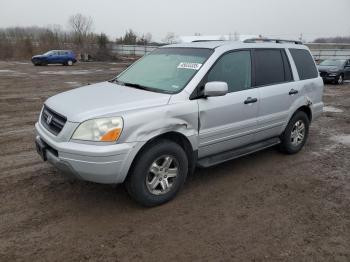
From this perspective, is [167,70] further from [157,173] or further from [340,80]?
[340,80]

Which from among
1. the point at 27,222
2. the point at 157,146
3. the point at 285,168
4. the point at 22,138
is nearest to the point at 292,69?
the point at 285,168

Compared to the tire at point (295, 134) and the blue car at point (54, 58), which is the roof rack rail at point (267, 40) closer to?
the tire at point (295, 134)

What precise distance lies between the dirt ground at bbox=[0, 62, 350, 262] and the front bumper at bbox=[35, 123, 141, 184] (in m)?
0.52

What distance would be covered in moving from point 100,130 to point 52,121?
759mm

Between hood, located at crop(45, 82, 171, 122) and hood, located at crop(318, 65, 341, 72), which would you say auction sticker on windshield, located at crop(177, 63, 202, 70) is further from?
hood, located at crop(318, 65, 341, 72)

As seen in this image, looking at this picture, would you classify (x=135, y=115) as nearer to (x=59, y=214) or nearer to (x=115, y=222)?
(x=115, y=222)

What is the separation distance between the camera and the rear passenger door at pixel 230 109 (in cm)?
426

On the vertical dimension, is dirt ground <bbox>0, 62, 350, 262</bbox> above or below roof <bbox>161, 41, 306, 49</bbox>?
below

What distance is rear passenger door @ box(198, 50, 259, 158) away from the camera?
426cm

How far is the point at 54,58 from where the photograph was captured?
31.1 metres

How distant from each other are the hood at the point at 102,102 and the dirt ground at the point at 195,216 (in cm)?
110

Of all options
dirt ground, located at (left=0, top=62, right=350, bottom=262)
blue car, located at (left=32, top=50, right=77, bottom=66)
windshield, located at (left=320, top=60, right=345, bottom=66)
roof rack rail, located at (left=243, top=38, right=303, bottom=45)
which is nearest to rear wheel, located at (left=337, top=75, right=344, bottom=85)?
windshield, located at (left=320, top=60, right=345, bottom=66)

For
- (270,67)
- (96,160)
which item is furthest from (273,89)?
(96,160)

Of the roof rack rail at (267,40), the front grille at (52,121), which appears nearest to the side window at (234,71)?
the roof rack rail at (267,40)
